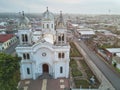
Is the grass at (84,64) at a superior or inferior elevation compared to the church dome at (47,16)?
inferior

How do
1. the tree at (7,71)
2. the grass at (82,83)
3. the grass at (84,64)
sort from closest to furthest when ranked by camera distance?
the tree at (7,71), the grass at (82,83), the grass at (84,64)

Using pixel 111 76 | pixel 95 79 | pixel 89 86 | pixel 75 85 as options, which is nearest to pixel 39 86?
pixel 75 85

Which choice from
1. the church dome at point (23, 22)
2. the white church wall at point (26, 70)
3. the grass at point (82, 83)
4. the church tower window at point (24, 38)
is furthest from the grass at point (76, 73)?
the church dome at point (23, 22)

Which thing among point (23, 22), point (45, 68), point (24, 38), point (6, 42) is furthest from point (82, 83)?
point (6, 42)

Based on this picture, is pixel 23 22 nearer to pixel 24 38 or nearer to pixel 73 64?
pixel 24 38

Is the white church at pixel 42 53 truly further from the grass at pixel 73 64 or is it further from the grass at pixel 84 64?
the grass at pixel 84 64

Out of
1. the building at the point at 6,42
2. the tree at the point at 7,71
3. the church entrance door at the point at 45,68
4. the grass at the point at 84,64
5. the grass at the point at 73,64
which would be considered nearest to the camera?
the tree at the point at 7,71

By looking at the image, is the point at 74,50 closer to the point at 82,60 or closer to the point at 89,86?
the point at 82,60

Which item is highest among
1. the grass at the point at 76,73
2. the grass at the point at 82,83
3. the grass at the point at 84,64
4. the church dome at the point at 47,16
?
the church dome at the point at 47,16

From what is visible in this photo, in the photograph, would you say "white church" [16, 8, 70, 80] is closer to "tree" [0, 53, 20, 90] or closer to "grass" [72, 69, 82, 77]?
"grass" [72, 69, 82, 77]
